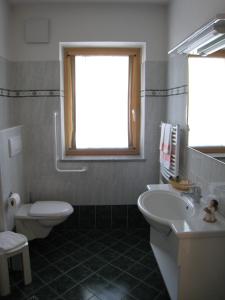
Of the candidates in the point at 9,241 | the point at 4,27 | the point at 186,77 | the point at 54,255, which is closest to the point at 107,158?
the point at 54,255

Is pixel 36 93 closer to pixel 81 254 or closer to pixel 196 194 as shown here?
pixel 81 254

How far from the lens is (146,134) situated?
2.93m

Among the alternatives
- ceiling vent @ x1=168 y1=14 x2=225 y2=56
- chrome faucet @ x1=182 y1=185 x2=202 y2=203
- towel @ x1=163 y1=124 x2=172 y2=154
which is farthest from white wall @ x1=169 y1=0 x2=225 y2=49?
chrome faucet @ x1=182 y1=185 x2=202 y2=203

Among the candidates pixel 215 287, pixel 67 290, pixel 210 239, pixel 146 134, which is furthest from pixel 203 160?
pixel 67 290

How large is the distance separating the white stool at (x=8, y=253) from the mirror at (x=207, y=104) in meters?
1.55

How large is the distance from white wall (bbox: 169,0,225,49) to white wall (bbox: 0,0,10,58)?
1.60 metres

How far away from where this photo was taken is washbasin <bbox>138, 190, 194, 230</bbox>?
193 cm

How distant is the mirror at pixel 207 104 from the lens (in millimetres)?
1763

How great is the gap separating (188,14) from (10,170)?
6.64 ft

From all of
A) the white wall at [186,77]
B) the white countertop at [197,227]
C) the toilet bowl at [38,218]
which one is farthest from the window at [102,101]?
the white countertop at [197,227]

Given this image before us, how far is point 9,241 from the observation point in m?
2.05

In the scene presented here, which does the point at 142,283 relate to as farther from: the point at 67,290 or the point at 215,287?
the point at 215,287

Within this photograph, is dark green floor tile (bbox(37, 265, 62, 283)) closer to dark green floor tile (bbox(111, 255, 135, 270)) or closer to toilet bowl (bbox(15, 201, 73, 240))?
toilet bowl (bbox(15, 201, 73, 240))

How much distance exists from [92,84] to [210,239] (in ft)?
6.82
